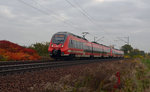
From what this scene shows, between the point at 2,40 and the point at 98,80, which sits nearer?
the point at 98,80

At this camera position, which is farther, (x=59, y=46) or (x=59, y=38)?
(x=59, y=38)

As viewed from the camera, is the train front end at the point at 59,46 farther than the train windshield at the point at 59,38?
No

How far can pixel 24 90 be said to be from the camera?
213 inches

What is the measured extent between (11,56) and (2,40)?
24.5 ft

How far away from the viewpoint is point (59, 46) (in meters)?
18.6

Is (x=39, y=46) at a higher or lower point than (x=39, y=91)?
higher

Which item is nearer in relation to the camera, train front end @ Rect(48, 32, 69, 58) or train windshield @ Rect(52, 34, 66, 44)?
train front end @ Rect(48, 32, 69, 58)

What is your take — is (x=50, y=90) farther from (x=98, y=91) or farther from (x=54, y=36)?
(x=54, y=36)

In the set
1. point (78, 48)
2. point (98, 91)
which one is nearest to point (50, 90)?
point (98, 91)

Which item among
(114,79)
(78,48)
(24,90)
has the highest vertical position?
(78,48)

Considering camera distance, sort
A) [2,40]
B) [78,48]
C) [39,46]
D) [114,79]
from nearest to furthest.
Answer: [114,79] < [78,48] < [2,40] < [39,46]

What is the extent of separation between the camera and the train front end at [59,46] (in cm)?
1842

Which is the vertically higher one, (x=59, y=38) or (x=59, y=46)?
(x=59, y=38)

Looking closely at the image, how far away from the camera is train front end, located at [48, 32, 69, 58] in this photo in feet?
60.4
